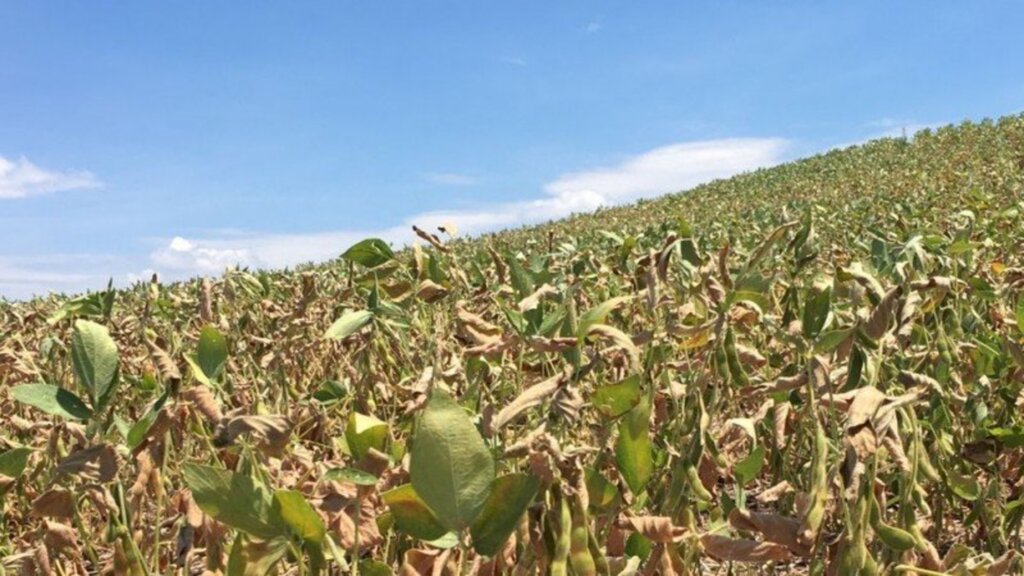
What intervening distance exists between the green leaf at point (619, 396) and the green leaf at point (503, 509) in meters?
0.38

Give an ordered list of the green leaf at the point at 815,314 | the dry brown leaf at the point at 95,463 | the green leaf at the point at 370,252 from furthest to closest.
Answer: the green leaf at the point at 370,252 < the green leaf at the point at 815,314 < the dry brown leaf at the point at 95,463

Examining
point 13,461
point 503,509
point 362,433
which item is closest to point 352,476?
point 362,433

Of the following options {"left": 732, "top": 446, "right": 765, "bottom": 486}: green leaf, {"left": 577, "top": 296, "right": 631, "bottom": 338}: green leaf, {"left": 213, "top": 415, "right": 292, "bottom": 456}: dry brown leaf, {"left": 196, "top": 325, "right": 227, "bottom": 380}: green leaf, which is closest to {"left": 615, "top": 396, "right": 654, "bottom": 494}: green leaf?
{"left": 577, "top": 296, "right": 631, "bottom": 338}: green leaf

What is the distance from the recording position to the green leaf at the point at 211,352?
1533 millimetres

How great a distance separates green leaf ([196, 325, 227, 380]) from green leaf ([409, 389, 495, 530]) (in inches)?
26.9

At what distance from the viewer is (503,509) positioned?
1.06 meters

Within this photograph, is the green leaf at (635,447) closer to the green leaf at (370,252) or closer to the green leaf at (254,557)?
the green leaf at (254,557)

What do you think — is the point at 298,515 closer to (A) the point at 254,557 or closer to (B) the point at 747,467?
(A) the point at 254,557

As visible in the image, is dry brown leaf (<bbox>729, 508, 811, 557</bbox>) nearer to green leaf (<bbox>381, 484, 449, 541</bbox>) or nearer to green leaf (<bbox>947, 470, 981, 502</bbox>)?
green leaf (<bbox>381, 484, 449, 541</bbox>)

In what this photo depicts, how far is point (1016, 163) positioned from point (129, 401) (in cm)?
1926

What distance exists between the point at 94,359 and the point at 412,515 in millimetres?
553

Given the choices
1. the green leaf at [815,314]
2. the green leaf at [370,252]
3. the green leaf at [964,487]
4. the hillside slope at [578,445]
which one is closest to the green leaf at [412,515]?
the hillside slope at [578,445]

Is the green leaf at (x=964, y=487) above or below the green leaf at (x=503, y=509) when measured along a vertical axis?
below

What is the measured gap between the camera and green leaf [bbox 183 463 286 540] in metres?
1.11
